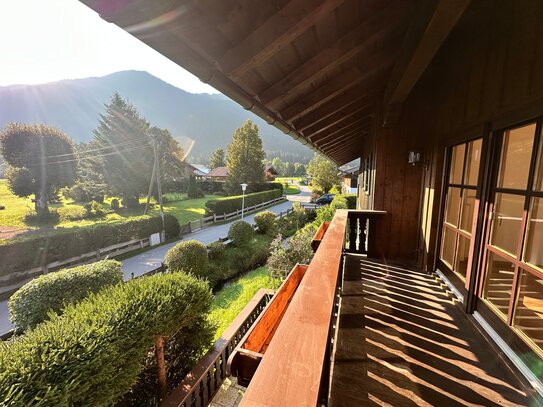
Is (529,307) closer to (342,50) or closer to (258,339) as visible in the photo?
(258,339)

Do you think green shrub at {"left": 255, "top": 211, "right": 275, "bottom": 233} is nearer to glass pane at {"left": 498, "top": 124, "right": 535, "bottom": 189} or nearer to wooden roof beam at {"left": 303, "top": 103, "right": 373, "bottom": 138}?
wooden roof beam at {"left": 303, "top": 103, "right": 373, "bottom": 138}

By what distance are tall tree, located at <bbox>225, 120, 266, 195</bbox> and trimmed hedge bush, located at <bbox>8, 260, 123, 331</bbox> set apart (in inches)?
823

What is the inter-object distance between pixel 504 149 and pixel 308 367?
213 cm

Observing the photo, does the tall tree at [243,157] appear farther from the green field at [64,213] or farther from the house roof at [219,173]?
the house roof at [219,173]

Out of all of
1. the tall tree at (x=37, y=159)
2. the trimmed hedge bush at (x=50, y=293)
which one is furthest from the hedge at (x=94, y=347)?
the tall tree at (x=37, y=159)

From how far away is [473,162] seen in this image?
7.45ft

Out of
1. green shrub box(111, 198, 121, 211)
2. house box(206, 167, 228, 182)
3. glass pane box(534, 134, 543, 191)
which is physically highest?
house box(206, 167, 228, 182)

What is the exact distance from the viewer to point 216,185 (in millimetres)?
32250

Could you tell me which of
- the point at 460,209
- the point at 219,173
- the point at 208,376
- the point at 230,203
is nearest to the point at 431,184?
the point at 460,209

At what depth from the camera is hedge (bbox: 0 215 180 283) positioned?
753 cm

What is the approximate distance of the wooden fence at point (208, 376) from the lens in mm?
2791

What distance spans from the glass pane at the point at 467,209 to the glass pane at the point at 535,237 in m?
0.70

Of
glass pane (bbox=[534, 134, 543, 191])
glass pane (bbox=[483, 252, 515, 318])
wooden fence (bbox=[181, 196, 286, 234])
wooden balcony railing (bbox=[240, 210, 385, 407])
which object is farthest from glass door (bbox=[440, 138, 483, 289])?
wooden fence (bbox=[181, 196, 286, 234])

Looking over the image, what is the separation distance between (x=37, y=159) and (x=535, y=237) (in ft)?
69.7
